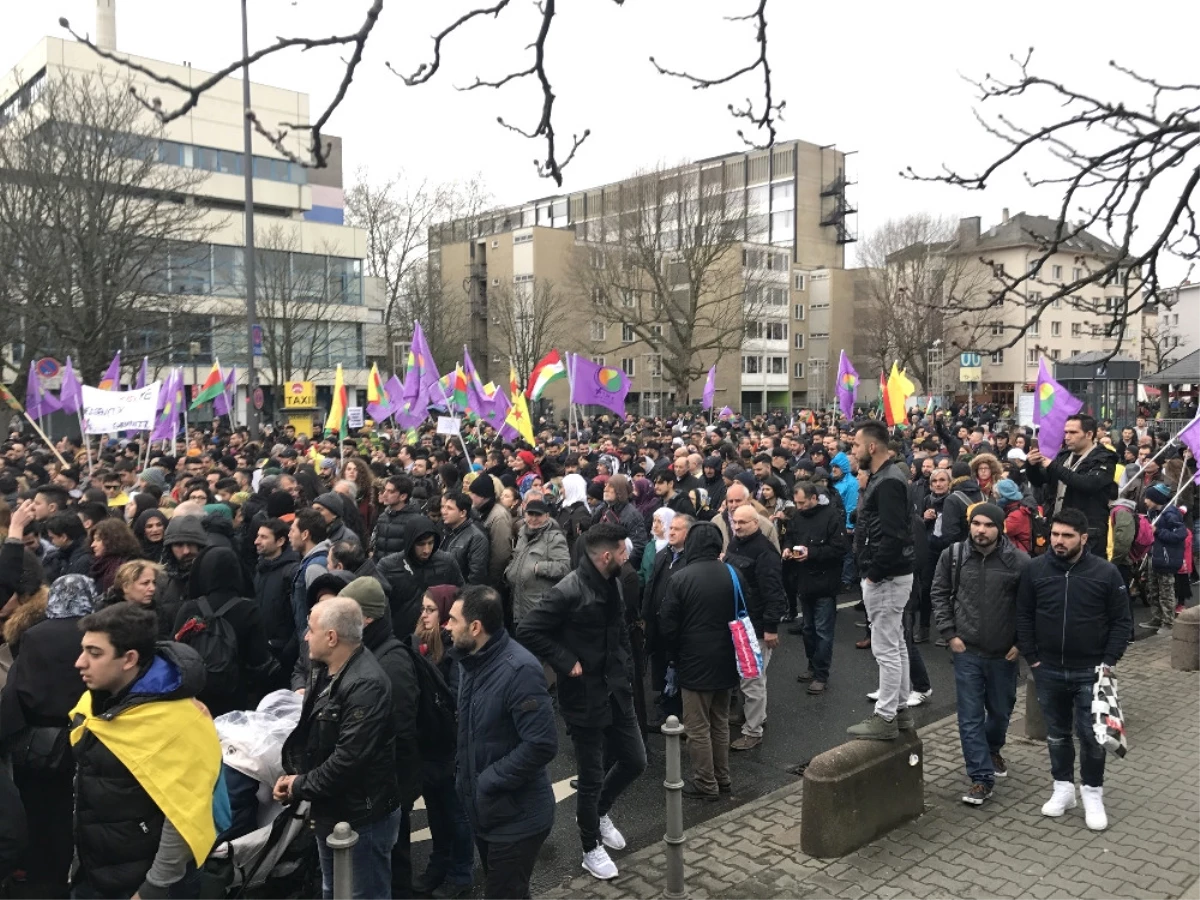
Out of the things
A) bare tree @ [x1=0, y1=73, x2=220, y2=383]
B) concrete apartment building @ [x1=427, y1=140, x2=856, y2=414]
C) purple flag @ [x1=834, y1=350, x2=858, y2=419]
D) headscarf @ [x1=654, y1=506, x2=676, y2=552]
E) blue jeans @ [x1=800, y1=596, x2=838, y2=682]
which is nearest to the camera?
headscarf @ [x1=654, y1=506, x2=676, y2=552]

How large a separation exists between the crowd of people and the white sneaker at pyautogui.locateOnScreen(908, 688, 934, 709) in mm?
36

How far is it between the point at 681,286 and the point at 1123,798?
4909 cm

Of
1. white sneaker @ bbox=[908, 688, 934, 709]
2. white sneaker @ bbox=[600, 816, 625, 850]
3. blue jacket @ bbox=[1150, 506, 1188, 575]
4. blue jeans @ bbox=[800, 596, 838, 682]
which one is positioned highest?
blue jacket @ bbox=[1150, 506, 1188, 575]

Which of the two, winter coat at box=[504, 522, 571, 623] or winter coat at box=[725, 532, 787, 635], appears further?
winter coat at box=[504, 522, 571, 623]

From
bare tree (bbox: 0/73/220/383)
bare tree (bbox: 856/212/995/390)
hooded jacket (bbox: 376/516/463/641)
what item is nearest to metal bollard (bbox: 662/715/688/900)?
hooded jacket (bbox: 376/516/463/641)

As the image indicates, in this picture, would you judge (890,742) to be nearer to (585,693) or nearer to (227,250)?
(585,693)

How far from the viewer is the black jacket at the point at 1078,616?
205 inches

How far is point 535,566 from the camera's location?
22.8 feet

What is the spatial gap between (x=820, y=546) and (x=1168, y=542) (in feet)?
15.1

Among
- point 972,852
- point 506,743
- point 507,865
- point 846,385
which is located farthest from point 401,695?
point 846,385

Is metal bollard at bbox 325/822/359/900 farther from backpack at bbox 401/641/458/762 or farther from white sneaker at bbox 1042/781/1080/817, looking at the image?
white sneaker at bbox 1042/781/1080/817

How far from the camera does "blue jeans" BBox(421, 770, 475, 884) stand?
4.71 meters

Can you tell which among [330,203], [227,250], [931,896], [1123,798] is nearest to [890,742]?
[931,896]

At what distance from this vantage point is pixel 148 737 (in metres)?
3.40
